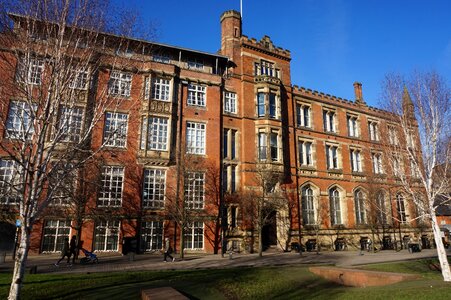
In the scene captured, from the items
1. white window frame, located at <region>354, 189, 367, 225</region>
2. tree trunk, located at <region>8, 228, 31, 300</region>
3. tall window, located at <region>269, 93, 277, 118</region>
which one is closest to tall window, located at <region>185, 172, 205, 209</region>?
tall window, located at <region>269, 93, 277, 118</region>

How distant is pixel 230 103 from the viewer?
107ft

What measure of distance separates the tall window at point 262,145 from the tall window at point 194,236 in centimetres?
916

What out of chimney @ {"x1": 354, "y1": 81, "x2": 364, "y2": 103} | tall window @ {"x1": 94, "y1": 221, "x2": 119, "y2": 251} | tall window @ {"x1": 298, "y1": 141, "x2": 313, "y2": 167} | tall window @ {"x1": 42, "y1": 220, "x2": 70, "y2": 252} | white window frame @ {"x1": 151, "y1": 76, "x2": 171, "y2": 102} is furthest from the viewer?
chimney @ {"x1": 354, "y1": 81, "x2": 364, "y2": 103}

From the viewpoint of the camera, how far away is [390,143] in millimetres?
19453

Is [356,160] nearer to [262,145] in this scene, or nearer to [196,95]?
[262,145]

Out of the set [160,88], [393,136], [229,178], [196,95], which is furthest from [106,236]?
[393,136]

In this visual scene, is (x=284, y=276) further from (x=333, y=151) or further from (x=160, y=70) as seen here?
(x=333, y=151)

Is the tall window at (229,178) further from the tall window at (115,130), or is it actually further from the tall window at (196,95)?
the tall window at (115,130)

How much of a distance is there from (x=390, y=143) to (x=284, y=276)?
10.8 m

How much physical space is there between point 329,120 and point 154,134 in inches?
900

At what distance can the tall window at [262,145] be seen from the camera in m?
31.5

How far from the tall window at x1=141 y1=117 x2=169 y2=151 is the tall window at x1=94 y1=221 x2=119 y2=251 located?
673 cm

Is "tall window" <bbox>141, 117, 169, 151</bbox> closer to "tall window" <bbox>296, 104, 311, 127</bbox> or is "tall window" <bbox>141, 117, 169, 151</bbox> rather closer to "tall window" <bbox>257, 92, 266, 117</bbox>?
"tall window" <bbox>257, 92, 266, 117</bbox>

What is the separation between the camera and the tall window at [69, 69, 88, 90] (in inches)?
460
